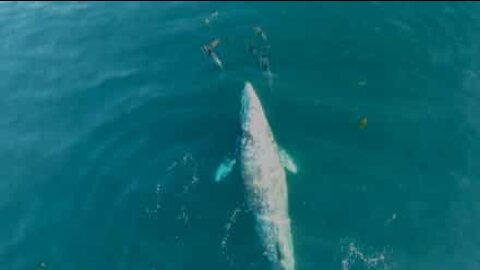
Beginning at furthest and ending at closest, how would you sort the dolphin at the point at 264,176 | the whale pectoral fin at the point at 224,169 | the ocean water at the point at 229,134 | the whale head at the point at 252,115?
the whale head at the point at 252,115, the whale pectoral fin at the point at 224,169, the ocean water at the point at 229,134, the dolphin at the point at 264,176

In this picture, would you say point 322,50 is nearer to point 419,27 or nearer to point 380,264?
point 419,27

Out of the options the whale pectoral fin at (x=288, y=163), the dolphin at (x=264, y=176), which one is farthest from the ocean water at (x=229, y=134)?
the dolphin at (x=264, y=176)

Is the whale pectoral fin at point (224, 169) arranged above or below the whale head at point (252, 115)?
below

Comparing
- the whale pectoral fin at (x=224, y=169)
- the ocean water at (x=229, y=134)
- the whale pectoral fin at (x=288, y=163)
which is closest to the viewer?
the ocean water at (x=229, y=134)

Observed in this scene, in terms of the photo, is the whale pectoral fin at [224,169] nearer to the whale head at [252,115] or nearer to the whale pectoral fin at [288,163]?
the whale head at [252,115]

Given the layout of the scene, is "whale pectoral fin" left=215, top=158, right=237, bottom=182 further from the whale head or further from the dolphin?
the whale head

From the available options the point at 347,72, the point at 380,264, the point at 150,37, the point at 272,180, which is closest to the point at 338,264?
the point at 380,264

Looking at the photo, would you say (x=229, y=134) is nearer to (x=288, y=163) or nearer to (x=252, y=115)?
(x=252, y=115)
